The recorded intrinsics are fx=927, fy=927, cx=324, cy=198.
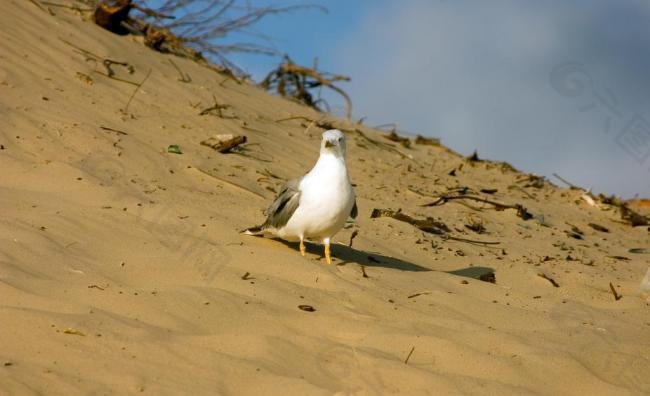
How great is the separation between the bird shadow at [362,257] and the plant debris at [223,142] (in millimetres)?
2126

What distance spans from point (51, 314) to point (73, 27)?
6.80 m

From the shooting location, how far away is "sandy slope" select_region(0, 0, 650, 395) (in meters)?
4.11

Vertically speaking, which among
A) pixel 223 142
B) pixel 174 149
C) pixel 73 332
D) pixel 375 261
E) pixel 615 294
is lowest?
pixel 73 332

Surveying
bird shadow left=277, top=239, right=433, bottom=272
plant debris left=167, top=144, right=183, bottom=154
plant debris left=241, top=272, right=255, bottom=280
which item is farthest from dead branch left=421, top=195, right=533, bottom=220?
plant debris left=241, top=272, right=255, bottom=280

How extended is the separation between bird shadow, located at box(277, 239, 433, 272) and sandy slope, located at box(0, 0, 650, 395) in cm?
4

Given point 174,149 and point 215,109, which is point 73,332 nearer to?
point 174,149

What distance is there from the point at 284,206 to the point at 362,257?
33.2 inches

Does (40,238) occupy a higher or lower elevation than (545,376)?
lower

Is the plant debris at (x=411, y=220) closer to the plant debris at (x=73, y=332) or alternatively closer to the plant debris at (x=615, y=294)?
the plant debris at (x=615, y=294)

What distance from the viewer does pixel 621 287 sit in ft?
24.1

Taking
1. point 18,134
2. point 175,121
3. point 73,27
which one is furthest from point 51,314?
point 73,27

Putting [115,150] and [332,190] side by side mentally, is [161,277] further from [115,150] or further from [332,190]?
[115,150]

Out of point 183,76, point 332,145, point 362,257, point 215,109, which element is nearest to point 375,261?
point 362,257

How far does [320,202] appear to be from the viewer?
20.6ft
